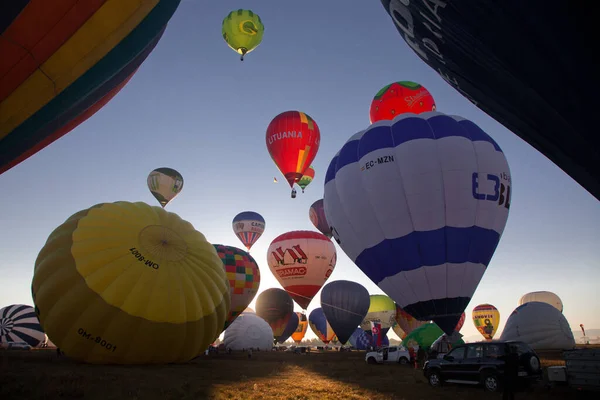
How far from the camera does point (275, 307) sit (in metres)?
37.8

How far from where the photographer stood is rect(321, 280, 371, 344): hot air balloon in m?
31.0

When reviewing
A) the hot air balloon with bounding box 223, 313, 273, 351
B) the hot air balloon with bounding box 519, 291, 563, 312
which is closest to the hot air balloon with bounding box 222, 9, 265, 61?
the hot air balloon with bounding box 223, 313, 273, 351

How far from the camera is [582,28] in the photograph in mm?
3770

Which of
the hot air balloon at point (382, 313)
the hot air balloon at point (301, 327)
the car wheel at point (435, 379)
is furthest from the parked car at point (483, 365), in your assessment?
the hot air balloon at point (301, 327)

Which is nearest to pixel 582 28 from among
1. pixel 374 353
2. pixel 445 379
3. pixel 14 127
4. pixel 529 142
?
pixel 529 142

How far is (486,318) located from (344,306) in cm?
2611

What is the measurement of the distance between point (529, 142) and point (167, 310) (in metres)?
8.96

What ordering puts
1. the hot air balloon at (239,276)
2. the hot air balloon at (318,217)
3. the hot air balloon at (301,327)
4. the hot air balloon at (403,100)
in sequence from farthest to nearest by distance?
1. the hot air balloon at (301,327)
2. the hot air balloon at (318,217)
3. the hot air balloon at (239,276)
4. the hot air balloon at (403,100)

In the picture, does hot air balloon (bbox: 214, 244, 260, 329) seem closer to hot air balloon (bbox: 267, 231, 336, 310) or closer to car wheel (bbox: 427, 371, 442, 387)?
hot air balloon (bbox: 267, 231, 336, 310)

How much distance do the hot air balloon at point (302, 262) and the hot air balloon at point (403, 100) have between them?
1480 cm

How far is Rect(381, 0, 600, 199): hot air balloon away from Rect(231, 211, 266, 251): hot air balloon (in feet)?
121

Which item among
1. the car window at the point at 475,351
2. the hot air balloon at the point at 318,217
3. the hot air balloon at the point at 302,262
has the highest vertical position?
the hot air balloon at the point at 318,217

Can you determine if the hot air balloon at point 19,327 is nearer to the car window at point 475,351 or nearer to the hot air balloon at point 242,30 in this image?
the hot air balloon at point 242,30

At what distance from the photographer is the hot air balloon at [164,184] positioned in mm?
34688
